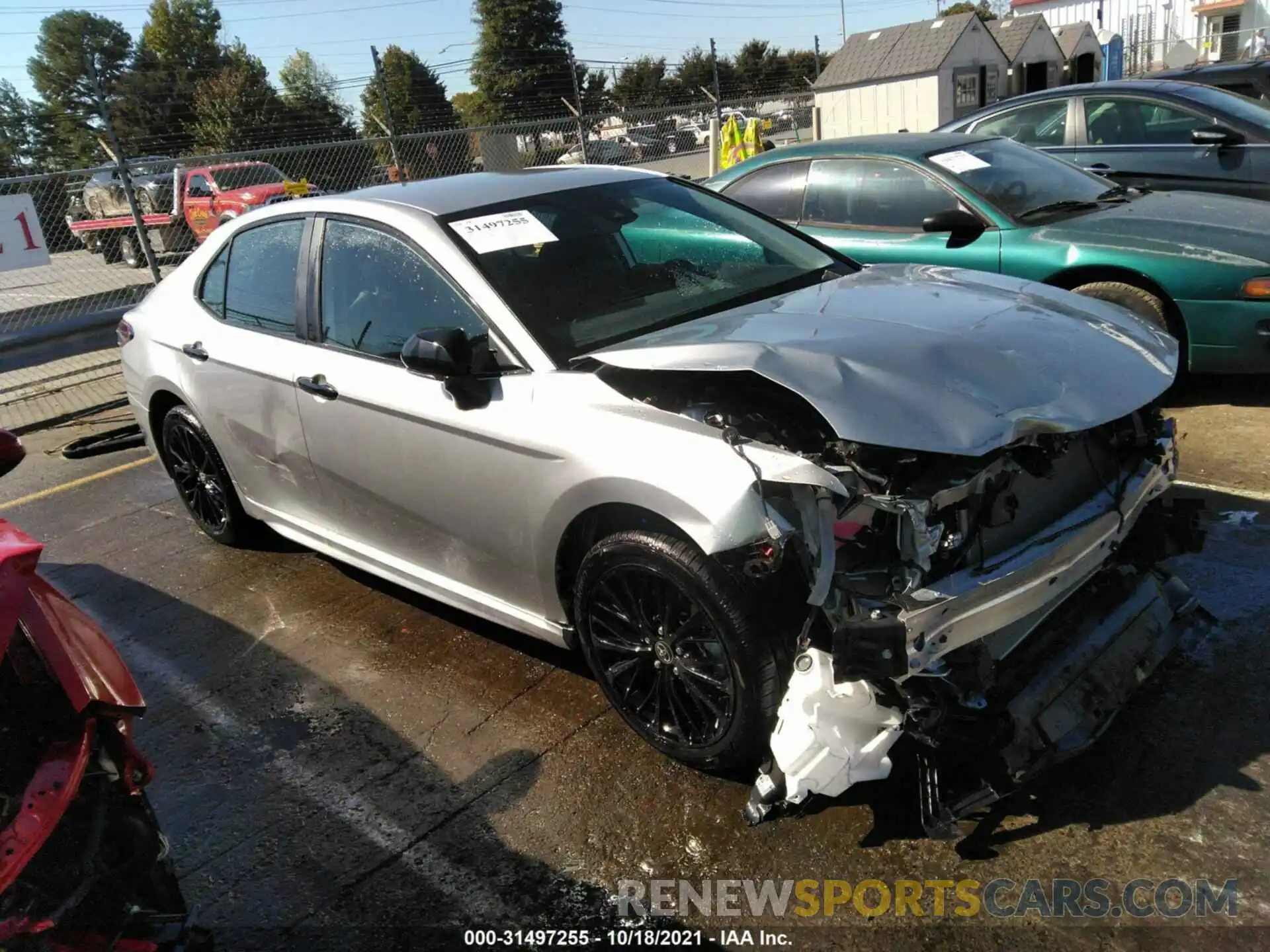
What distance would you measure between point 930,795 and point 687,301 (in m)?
1.82

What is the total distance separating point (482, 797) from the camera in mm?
3014

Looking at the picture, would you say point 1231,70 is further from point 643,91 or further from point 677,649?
point 643,91

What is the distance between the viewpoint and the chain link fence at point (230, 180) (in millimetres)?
11508

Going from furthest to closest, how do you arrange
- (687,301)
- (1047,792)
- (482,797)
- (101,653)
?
1. (687,301)
2. (482,797)
3. (1047,792)
4. (101,653)

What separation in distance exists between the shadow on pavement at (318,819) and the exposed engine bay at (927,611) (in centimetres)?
76

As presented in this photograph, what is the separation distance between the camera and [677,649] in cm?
280

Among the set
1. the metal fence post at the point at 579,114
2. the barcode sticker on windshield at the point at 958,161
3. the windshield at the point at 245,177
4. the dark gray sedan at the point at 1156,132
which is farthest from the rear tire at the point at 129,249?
the barcode sticker on windshield at the point at 958,161

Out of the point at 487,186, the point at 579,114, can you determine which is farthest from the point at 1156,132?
the point at 579,114

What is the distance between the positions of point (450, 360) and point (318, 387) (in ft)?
Answer: 3.04

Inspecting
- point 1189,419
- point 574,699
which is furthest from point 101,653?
point 1189,419

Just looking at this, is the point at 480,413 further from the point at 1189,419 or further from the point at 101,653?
the point at 1189,419

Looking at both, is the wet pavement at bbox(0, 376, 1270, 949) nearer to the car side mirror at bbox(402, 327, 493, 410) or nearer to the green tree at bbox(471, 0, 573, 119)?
the car side mirror at bbox(402, 327, 493, 410)

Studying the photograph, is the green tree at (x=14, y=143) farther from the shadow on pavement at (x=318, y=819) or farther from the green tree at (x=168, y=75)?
the shadow on pavement at (x=318, y=819)

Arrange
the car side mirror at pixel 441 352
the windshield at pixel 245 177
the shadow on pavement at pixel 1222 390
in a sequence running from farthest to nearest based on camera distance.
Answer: the windshield at pixel 245 177
the shadow on pavement at pixel 1222 390
the car side mirror at pixel 441 352
